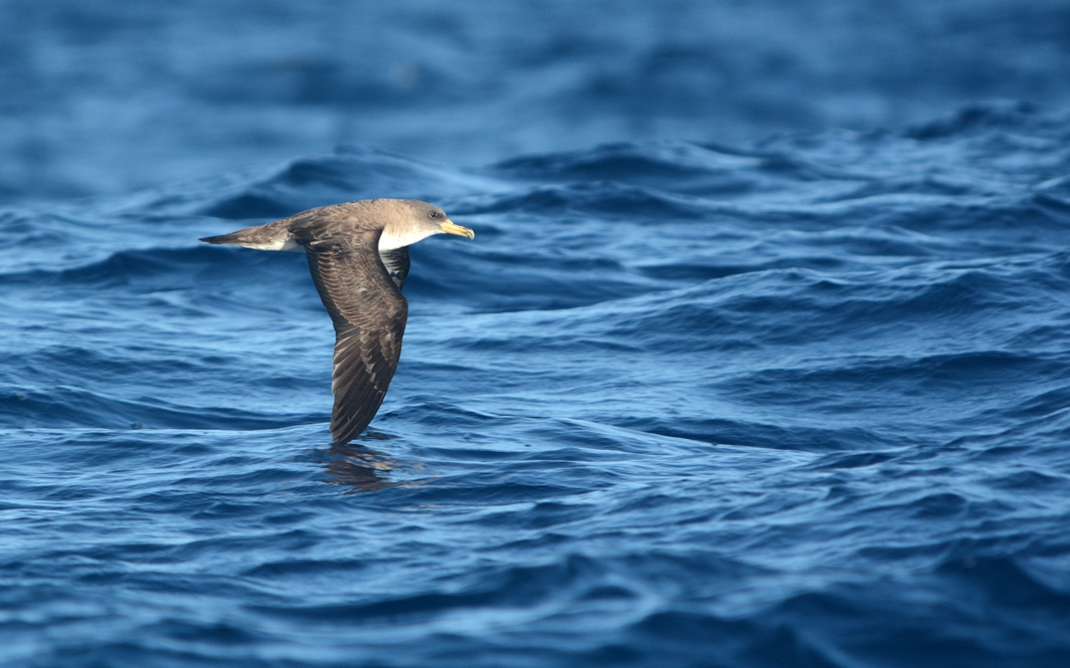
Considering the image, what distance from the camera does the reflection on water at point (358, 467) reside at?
664cm

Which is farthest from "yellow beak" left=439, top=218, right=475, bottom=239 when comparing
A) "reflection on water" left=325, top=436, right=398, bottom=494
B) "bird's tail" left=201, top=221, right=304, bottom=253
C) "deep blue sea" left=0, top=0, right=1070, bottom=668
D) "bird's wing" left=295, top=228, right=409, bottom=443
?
"reflection on water" left=325, top=436, right=398, bottom=494

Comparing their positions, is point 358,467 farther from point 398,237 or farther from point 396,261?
point 396,261

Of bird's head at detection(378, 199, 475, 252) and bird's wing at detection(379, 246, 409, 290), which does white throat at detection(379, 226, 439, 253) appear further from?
bird's wing at detection(379, 246, 409, 290)

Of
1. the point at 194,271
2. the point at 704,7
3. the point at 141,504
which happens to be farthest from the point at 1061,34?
the point at 141,504

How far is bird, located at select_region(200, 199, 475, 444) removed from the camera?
7.27 metres

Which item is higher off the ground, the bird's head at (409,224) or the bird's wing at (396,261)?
the bird's head at (409,224)

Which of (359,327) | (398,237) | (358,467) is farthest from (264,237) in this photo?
(358,467)

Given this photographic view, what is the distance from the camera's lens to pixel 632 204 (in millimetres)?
14008

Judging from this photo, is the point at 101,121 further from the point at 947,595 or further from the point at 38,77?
the point at 947,595

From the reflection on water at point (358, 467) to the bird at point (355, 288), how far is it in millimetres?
131

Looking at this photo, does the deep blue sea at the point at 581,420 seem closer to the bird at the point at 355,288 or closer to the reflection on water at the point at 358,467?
the reflection on water at the point at 358,467

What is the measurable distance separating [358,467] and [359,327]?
95 centimetres

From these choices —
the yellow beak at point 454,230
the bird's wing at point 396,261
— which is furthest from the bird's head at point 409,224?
the bird's wing at point 396,261

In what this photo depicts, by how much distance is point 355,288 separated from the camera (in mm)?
7477
